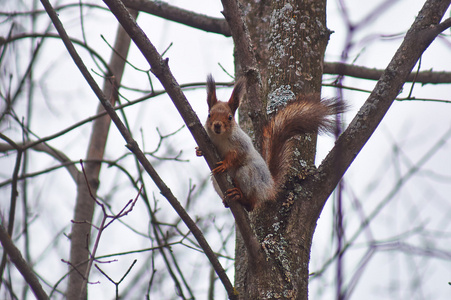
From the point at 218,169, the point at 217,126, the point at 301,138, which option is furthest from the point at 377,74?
the point at 218,169

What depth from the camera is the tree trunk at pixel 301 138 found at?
6.10ft

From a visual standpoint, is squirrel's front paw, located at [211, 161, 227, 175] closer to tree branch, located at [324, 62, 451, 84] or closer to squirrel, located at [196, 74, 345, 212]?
squirrel, located at [196, 74, 345, 212]

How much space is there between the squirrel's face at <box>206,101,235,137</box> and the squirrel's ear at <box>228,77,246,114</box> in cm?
4

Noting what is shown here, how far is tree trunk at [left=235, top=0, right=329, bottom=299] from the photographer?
1858 millimetres

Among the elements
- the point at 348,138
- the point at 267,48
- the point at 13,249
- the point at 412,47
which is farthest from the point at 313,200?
the point at 13,249

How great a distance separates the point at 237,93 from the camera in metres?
2.47

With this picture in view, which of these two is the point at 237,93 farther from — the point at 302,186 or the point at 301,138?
the point at 302,186

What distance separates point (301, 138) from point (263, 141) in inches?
8.4

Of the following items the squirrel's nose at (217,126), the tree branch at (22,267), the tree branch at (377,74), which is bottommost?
the tree branch at (22,267)

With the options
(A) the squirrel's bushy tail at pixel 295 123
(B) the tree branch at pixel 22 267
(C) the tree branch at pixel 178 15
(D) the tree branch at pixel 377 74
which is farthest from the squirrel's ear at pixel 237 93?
(B) the tree branch at pixel 22 267

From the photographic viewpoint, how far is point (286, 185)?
206 centimetres

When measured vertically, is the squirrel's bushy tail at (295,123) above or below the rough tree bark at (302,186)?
above

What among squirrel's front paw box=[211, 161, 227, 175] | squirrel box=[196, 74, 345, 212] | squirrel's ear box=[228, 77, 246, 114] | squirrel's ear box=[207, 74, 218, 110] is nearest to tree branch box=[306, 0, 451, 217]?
squirrel box=[196, 74, 345, 212]

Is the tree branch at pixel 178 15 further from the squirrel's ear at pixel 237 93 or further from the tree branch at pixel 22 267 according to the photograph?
the tree branch at pixel 22 267
